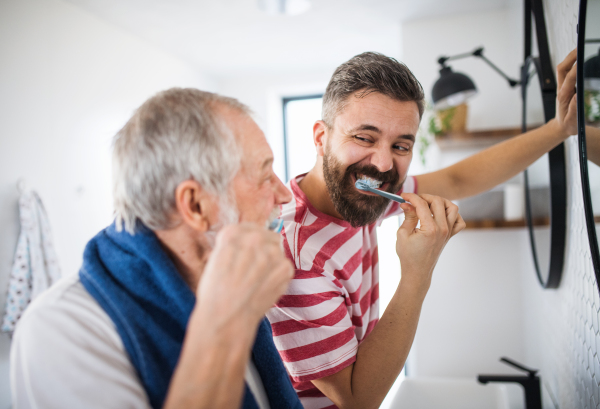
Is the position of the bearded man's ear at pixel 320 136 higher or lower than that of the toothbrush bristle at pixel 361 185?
higher

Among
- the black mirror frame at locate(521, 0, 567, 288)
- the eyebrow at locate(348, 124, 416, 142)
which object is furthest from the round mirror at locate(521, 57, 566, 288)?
the eyebrow at locate(348, 124, 416, 142)

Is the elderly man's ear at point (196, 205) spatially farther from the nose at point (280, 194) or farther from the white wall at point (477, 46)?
the white wall at point (477, 46)

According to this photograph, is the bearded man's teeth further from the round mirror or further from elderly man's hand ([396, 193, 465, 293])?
the round mirror

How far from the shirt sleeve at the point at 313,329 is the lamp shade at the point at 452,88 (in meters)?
1.11

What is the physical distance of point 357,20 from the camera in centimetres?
227

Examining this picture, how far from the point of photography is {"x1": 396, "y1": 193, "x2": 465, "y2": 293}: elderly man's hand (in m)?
0.76

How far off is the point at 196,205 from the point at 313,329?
14.1 inches

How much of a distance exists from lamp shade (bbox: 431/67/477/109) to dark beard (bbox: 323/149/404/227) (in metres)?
0.86

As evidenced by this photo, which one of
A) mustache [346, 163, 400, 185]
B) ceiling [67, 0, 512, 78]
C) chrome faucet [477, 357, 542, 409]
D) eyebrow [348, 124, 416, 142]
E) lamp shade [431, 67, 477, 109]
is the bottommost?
chrome faucet [477, 357, 542, 409]

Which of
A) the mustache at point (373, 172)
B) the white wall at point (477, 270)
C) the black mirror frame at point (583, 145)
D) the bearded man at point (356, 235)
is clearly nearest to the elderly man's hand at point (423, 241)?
the bearded man at point (356, 235)

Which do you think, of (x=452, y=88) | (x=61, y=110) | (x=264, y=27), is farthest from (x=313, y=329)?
(x=264, y=27)

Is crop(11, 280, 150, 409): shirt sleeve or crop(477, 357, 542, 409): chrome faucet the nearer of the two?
crop(11, 280, 150, 409): shirt sleeve

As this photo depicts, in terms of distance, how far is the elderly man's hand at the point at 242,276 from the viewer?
1.43 ft

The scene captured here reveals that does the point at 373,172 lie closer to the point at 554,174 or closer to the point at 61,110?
the point at 554,174
